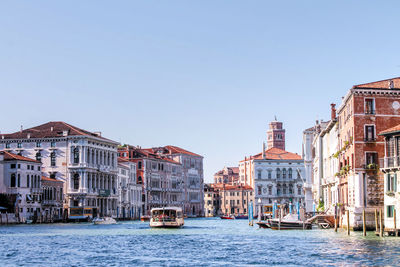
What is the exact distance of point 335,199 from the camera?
169ft

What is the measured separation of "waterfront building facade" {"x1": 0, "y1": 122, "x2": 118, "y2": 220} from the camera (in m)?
81.4

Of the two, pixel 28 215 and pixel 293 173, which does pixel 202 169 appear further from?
pixel 28 215

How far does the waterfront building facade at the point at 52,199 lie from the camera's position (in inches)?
2990

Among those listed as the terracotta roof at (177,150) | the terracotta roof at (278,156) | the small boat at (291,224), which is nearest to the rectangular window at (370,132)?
the small boat at (291,224)

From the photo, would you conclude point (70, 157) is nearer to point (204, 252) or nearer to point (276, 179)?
point (276, 179)

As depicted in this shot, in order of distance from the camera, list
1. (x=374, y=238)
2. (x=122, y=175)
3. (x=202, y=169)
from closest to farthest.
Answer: (x=374, y=238) < (x=122, y=175) < (x=202, y=169)

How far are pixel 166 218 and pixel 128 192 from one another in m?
42.8

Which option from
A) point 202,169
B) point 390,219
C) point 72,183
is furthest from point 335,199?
point 202,169

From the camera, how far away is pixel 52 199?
78125 mm

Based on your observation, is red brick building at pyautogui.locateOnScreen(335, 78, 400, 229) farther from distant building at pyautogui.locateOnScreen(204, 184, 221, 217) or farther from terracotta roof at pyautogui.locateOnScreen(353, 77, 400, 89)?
distant building at pyautogui.locateOnScreen(204, 184, 221, 217)

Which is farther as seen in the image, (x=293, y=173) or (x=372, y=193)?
(x=293, y=173)

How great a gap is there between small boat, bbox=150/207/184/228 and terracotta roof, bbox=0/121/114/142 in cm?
2880

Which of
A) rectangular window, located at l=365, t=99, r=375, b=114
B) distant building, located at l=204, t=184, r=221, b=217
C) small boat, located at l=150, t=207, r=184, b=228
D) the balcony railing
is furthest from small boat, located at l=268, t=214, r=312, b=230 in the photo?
distant building, located at l=204, t=184, r=221, b=217

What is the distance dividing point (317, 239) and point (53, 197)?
151 ft
